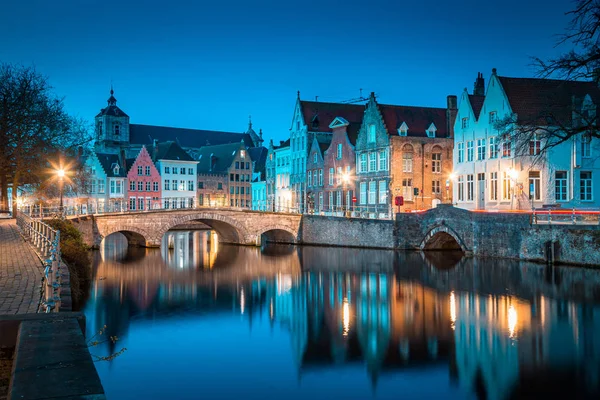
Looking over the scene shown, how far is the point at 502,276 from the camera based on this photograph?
29562mm

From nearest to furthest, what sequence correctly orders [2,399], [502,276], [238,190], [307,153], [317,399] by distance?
[2,399]
[317,399]
[502,276]
[307,153]
[238,190]

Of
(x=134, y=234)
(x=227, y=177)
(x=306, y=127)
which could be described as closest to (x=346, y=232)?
(x=134, y=234)

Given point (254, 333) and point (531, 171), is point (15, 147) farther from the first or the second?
point (531, 171)

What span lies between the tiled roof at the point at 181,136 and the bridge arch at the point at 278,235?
53099mm

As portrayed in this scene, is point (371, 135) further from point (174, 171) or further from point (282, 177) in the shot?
point (174, 171)

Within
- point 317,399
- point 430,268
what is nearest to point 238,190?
point 430,268

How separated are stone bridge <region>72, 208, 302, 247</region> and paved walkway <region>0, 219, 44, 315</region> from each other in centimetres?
1893

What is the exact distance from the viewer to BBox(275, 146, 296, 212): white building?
228ft

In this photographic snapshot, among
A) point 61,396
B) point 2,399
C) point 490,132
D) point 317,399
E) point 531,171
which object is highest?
point 490,132

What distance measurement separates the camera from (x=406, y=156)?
5053 cm

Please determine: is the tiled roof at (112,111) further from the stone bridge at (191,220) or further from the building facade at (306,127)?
the stone bridge at (191,220)

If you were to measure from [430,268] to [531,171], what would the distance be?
10.4 meters

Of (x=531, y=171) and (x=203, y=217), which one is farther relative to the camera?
(x=203, y=217)

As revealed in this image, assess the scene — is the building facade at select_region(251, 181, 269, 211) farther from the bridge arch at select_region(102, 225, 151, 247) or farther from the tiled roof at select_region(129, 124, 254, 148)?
the bridge arch at select_region(102, 225, 151, 247)
